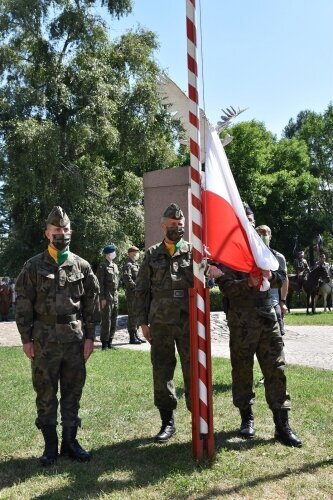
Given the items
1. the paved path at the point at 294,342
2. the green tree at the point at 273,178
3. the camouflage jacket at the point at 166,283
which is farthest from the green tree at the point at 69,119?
the camouflage jacket at the point at 166,283

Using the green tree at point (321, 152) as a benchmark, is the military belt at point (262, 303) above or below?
below

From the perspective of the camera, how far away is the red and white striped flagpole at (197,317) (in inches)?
190

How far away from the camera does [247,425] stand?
5.49 m

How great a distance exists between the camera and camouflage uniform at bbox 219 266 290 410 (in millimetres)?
5266

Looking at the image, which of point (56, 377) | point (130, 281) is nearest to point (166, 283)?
point (56, 377)

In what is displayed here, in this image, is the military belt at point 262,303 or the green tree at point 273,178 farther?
the green tree at point 273,178

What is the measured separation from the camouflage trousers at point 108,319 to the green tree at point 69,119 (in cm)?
1247

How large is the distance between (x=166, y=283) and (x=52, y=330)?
45.0 inches

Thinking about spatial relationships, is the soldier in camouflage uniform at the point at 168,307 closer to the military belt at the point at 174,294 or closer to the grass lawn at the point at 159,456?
the military belt at the point at 174,294

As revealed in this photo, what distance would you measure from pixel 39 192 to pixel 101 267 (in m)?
13.4

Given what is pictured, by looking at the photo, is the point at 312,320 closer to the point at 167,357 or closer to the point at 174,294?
the point at 167,357

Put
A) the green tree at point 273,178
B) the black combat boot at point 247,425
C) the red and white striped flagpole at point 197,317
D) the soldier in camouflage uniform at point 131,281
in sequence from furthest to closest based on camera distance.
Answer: the green tree at point 273,178 < the soldier in camouflage uniform at point 131,281 < the black combat boot at point 247,425 < the red and white striped flagpole at point 197,317

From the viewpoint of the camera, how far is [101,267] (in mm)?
11703

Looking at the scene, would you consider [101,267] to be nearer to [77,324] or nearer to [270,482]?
[77,324]
